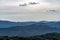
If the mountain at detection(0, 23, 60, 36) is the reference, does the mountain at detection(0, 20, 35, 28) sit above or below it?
above

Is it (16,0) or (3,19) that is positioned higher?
(16,0)

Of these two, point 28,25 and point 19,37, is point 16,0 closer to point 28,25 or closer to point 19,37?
point 28,25

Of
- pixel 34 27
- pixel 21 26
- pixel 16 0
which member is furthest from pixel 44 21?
pixel 16 0

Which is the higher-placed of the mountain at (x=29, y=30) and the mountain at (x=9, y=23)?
the mountain at (x=9, y=23)

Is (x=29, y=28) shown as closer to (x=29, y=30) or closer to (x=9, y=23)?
(x=29, y=30)

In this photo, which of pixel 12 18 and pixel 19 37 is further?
pixel 19 37

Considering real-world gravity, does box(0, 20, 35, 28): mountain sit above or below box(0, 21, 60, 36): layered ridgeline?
above

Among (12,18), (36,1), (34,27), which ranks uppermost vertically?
(36,1)
